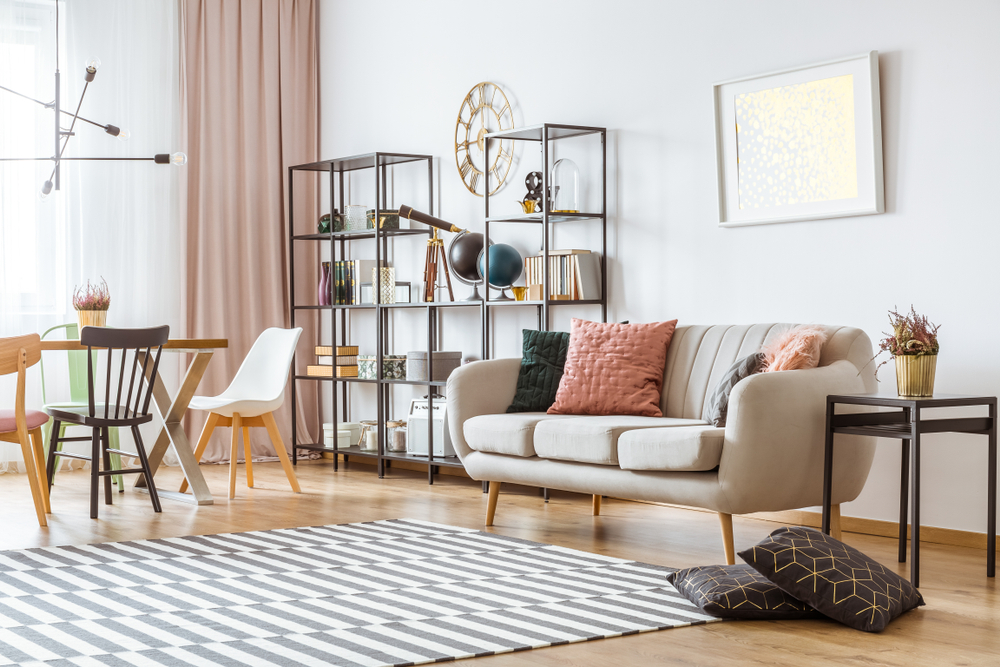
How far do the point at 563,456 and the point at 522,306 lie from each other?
171 cm

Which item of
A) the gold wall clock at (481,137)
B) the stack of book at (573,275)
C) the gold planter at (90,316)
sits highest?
the gold wall clock at (481,137)

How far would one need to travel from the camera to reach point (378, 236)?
6.04m

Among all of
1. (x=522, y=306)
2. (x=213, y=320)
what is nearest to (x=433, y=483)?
(x=522, y=306)

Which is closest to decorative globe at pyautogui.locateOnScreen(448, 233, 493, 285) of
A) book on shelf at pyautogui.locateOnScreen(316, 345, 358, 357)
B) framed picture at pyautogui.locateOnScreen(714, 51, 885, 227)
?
book on shelf at pyautogui.locateOnScreen(316, 345, 358, 357)

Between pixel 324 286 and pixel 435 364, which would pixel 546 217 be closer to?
pixel 435 364

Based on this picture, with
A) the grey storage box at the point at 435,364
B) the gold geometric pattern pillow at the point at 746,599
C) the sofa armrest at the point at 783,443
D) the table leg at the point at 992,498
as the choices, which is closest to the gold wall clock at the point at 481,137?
the grey storage box at the point at 435,364

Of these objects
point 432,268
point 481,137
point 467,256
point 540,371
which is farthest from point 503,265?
point 540,371

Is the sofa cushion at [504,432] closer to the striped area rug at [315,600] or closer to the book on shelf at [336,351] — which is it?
the striped area rug at [315,600]

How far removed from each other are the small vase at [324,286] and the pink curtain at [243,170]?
0.40 metres

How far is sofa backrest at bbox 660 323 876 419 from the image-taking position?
381cm

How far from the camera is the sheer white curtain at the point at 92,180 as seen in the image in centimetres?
611

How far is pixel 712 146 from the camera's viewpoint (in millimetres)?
4738

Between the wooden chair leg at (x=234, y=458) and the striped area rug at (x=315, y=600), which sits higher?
the wooden chair leg at (x=234, y=458)

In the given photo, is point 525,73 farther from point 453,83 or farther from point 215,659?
point 215,659
